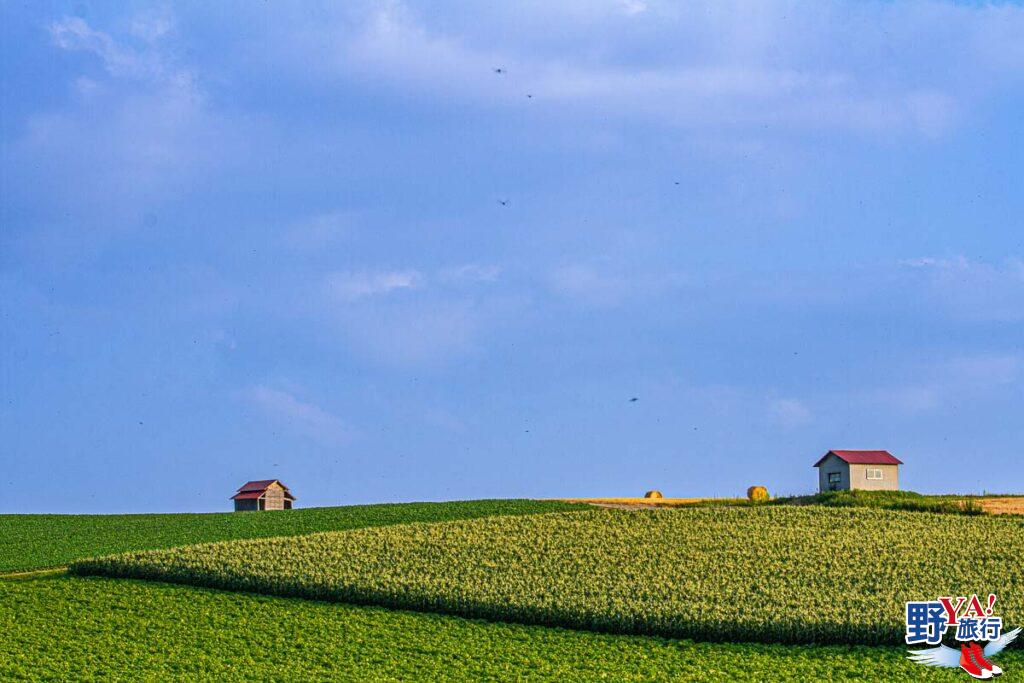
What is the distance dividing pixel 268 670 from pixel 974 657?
1014 centimetres

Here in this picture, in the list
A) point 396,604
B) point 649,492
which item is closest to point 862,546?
point 396,604

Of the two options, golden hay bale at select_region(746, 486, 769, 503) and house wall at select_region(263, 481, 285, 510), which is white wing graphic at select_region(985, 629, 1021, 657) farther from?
house wall at select_region(263, 481, 285, 510)

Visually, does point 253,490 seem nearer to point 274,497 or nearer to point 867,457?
point 274,497

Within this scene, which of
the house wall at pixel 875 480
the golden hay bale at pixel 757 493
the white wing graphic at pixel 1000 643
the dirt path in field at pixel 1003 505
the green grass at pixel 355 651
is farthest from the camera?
the house wall at pixel 875 480


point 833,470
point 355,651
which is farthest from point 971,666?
point 833,470

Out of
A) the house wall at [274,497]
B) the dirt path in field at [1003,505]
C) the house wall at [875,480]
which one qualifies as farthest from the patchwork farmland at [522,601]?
the house wall at [274,497]

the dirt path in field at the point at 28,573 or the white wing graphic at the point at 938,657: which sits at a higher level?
the dirt path in field at the point at 28,573

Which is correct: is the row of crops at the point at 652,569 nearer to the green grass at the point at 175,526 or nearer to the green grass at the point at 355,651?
the green grass at the point at 355,651

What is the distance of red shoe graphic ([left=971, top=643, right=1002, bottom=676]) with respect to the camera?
1380 cm

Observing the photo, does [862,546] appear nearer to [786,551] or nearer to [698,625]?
[786,551]

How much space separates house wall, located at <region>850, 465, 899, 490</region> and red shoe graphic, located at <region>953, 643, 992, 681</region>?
26003mm

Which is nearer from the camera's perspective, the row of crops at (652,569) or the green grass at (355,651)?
the green grass at (355,651)

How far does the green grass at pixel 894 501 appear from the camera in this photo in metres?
28.5

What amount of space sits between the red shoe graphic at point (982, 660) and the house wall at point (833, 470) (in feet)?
85.7
